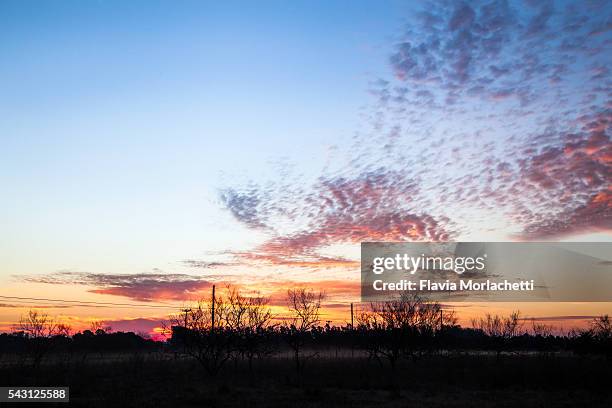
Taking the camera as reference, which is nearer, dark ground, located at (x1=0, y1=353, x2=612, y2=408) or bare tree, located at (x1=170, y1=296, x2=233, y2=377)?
dark ground, located at (x1=0, y1=353, x2=612, y2=408)

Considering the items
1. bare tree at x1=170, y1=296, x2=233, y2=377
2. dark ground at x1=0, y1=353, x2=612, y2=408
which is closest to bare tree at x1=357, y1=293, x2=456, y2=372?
dark ground at x1=0, y1=353, x2=612, y2=408

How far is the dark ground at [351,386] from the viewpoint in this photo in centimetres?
2308

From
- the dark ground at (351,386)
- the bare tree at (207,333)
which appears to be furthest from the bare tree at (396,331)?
the bare tree at (207,333)

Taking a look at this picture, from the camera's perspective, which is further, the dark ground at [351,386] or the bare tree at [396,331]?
the bare tree at [396,331]

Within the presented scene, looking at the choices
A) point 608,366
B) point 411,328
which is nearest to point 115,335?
point 411,328

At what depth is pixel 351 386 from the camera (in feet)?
100

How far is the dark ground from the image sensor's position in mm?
23078

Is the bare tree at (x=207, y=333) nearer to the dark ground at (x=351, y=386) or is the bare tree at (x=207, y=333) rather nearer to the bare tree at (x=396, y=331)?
the dark ground at (x=351, y=386)

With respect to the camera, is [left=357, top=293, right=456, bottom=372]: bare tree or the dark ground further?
[left=357, top=293, right=456, bottom=372]: bare tree

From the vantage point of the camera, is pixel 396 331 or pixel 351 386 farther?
pixel 396 331

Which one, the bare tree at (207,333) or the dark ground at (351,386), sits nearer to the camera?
the dark ground at (351,386)

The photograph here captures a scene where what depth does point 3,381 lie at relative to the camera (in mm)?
28438

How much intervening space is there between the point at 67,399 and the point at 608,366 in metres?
36.9

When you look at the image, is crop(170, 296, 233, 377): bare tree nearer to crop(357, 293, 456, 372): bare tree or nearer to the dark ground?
the dark ground
